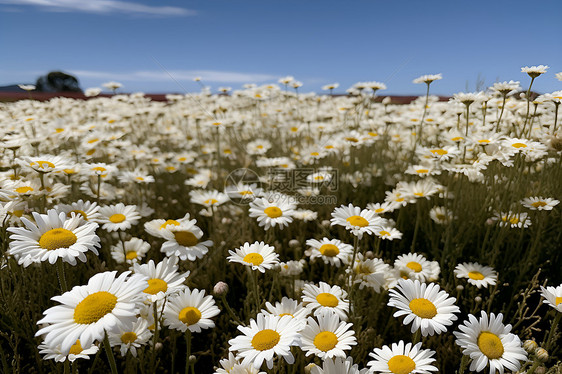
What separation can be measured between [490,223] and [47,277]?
3153 mm

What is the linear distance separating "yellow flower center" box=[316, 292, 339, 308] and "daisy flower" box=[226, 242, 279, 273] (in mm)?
282

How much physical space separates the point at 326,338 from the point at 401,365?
0.30 meters

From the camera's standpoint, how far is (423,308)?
157 cm

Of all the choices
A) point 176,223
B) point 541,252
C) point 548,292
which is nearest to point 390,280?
point 548,292

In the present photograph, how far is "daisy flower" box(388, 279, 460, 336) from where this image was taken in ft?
4.93

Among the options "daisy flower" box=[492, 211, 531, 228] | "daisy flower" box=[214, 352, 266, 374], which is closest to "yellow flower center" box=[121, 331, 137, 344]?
"daisy flower" box=[214, 352, 266, 374]

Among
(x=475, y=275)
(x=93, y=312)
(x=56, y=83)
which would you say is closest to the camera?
(x=93, y=312)

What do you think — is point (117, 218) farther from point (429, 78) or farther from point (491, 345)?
point (429, 78)

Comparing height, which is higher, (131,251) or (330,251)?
(330,251)

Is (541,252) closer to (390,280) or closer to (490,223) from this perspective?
(490,223)

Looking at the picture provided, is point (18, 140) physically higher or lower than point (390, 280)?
higher

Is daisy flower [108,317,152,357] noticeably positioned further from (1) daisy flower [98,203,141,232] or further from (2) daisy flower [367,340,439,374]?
(2) daisy flower [367,340,439,374]

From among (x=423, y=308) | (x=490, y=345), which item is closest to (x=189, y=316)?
(x=423, y=308)

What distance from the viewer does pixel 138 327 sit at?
188 centimetres
